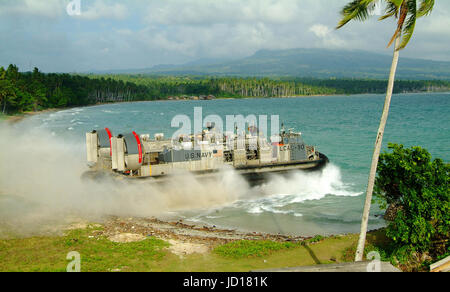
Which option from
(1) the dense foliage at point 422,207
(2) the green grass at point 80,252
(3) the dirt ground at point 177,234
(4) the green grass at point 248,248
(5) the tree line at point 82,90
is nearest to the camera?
(1) the dense foliage at point 422,207

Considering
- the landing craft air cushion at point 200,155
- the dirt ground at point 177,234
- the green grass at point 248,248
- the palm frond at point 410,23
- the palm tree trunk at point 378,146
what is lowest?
the dirt ground at point 177,234

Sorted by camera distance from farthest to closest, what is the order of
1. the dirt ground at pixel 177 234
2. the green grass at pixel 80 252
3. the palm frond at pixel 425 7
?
the dirt ground at pixel 177 234
the green grass at pixel 80 252
the palm frond at pixel 425 7

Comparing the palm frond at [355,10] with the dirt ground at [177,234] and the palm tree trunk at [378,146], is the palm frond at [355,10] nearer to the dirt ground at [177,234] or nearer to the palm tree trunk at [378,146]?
the palm tree trunk at [378,146]

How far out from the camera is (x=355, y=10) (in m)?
8.57

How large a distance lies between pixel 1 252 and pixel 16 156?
927 inches

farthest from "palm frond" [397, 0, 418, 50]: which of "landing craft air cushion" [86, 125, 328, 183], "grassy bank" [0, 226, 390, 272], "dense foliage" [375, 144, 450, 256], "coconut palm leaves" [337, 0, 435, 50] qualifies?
"landing craft air cushion" [86, 125, 328, 183]

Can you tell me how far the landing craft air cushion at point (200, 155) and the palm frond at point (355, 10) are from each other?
47.6 feet

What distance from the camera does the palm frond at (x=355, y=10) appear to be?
27.9ft

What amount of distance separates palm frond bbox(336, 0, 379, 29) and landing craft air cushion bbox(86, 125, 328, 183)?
1450 cm

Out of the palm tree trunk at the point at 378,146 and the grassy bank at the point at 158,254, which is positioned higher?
the palm tree trunk at the point at 378,146

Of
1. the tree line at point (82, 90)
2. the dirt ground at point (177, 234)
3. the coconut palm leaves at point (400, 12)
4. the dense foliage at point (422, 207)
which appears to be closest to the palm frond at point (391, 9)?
the coconut palm leaves at point (400, 12)

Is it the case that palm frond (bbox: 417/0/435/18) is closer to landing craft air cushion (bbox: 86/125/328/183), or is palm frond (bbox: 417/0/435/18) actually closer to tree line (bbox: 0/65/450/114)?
landing craft air cushion (bbox: 86/125/328/183)

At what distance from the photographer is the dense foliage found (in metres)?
10.5

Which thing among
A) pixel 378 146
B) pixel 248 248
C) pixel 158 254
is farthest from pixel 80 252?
pixel 378 146
